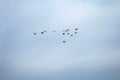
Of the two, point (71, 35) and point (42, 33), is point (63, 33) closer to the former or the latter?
point (71, 35)

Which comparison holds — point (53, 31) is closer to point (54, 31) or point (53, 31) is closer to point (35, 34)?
point (54, 31)

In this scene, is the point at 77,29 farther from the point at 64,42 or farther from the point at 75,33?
the point at 64,42

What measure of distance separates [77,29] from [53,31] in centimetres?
56

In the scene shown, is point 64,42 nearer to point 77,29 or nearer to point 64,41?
point 64,41

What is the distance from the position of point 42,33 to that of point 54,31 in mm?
294

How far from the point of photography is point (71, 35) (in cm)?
512

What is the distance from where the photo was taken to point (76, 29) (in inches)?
201

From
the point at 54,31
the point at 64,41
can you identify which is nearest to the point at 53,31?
the point at 54,31

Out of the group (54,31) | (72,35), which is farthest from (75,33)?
(54,31)

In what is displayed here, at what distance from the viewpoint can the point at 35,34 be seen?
17.5ft

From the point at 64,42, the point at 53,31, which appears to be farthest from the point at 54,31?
the point at 64,42

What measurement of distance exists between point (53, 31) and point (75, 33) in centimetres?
51

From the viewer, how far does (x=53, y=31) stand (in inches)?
206

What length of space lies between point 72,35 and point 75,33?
8 centimetres
